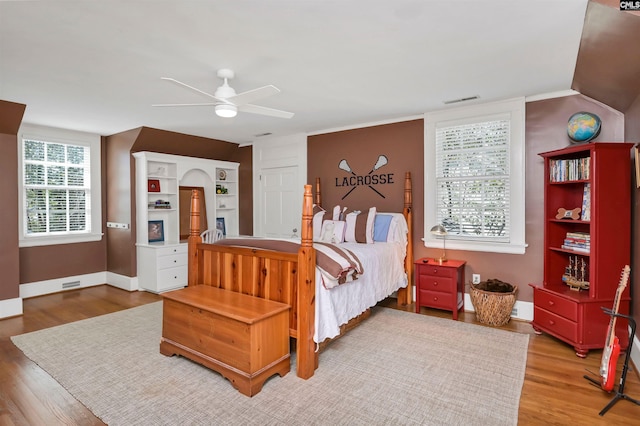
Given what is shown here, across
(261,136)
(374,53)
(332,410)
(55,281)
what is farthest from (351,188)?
(55,281)

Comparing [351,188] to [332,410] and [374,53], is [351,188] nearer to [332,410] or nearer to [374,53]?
[374,53]

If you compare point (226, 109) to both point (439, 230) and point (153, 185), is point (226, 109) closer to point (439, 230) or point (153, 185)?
point (439, 230)

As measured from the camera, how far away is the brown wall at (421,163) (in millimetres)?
3533

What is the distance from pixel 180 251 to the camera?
17.3ft

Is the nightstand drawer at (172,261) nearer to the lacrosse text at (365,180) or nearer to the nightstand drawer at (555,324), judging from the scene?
the lacrosse text at (365,180)

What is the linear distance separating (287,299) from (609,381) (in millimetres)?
2222

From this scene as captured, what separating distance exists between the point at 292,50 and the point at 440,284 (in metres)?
2.85

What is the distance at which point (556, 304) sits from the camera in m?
3.10

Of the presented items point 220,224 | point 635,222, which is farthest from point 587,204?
point 220,224

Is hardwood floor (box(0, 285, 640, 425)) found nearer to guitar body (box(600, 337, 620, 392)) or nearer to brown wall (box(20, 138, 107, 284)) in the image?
guitar body (box(600, 337, 620, 392))

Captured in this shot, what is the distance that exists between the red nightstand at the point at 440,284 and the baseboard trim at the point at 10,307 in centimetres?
465

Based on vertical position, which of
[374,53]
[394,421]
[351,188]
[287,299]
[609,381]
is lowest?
[394,421]

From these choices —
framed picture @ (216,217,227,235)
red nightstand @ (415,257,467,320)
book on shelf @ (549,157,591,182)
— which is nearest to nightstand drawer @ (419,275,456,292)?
red nightstand @ (415,257,467,320)

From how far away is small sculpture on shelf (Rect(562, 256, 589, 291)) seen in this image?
3.14 meters
